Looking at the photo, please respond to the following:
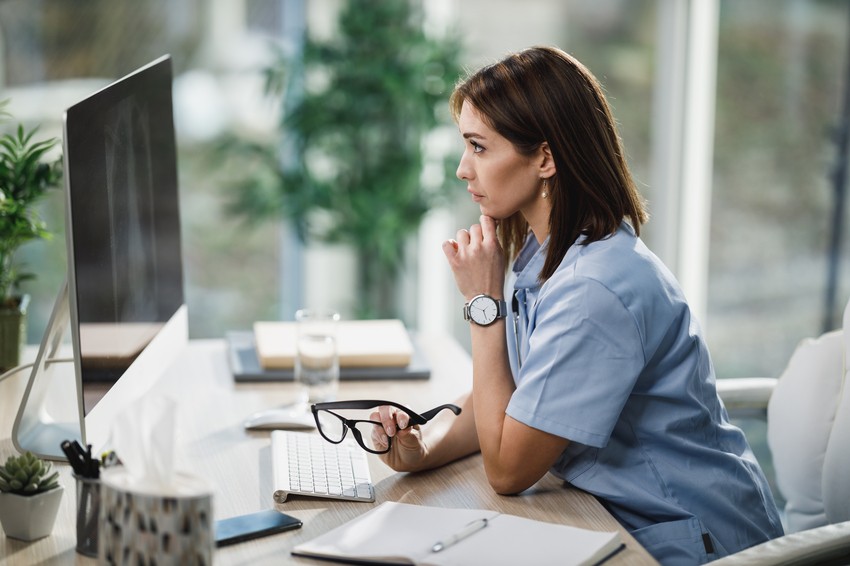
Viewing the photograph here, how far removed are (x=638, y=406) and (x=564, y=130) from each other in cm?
38

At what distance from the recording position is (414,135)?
313 centimetres

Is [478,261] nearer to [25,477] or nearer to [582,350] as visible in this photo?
[582,350]

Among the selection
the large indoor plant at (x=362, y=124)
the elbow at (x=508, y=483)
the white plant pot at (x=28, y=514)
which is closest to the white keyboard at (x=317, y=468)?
the elbow at (x=508, y=483)

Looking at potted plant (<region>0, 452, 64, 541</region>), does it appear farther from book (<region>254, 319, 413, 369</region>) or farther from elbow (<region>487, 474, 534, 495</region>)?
book (<region>254, 319, 413, 369</region>)

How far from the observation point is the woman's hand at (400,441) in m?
1.30

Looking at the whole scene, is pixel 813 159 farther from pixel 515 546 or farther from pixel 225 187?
pixel 515 546

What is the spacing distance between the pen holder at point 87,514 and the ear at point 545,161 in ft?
2.34

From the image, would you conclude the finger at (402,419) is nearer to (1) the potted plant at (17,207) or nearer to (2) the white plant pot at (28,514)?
(2) the white plant pot at (28,514)

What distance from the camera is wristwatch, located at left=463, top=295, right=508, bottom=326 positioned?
4.38ft

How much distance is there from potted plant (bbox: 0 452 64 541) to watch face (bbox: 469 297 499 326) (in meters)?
0.57

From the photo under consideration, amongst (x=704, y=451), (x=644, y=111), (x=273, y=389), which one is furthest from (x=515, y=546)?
(x=644, y=111)

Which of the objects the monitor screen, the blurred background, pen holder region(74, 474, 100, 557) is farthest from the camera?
the blurred background

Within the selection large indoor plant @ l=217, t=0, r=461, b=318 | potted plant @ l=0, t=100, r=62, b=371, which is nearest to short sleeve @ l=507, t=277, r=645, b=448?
potted plant @ l=0, t=100, r=62, b=371

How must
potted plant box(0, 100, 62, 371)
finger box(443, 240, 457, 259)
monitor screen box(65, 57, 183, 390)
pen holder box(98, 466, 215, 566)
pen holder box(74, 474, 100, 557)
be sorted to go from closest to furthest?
pen holder box(98, 466, 215, 566)
pen holder box(74, 474, 100, 557)
monitor screen box(65, 57, 183, 390)
finger box(443, 240, 457, 259)
potted plant box(0, 100, 62, 371)
